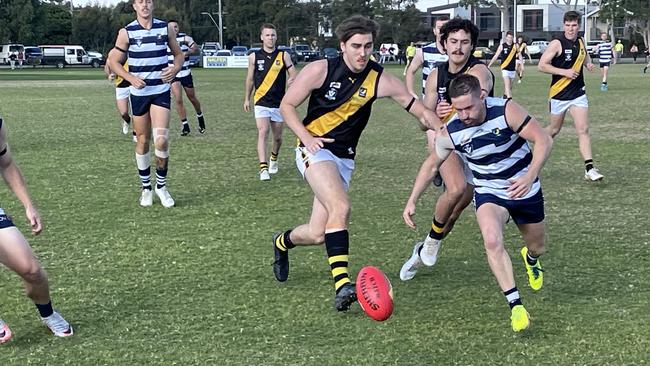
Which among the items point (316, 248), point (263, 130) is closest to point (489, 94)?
point (316, 248)

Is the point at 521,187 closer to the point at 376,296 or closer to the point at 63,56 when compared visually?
the point at 376,296

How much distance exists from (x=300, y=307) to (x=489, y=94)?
7.55 ft

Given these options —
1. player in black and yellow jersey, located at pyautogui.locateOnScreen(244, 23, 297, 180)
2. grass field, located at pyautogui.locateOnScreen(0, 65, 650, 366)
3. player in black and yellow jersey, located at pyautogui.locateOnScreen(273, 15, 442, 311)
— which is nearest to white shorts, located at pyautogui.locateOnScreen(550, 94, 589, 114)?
grass field, located at pyautogui.locateOnScreen(0, 65, 650, 366)

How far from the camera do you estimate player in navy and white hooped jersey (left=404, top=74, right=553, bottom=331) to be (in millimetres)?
5293

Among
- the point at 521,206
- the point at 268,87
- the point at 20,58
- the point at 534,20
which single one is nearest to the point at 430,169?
the point at 521,206

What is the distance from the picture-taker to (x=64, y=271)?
6.72 m

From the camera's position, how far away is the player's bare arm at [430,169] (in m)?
5.75

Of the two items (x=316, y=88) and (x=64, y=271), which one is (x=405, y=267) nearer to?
(x=316, y=88)

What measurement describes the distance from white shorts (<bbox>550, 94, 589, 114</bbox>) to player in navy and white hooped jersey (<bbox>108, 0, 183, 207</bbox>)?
16.1 ft

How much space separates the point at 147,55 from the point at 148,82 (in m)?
0.31

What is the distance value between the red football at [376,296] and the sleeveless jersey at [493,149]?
40.8 inches

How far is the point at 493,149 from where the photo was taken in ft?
18.3

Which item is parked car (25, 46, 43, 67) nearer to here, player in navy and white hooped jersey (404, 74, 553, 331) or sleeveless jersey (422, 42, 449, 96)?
sleeveless jersey (422, 42, 449, 96)

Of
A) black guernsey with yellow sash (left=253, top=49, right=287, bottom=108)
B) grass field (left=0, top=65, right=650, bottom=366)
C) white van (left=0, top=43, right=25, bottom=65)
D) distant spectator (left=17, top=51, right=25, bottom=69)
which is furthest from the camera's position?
white van (left=0, top=43, right=25, bottom=65)
